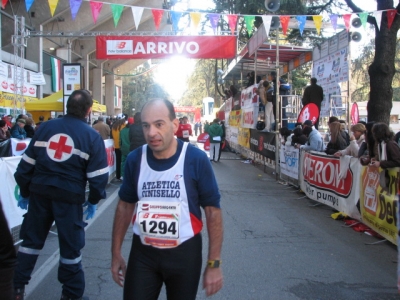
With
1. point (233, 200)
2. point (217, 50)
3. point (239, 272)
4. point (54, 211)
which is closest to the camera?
point (54, 211)

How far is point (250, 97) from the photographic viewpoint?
1684cm

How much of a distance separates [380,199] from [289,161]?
547cm

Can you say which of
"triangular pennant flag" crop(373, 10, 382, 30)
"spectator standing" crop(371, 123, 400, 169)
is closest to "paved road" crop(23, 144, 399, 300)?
"spectator standing" crop(371, 123, 400, 169)

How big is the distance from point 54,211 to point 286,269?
2.80m

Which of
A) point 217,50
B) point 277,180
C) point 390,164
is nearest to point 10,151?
point 390,164

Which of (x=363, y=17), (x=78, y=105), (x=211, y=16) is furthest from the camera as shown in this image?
(x=211, y=16)

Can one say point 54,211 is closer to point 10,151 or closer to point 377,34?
point 10,151

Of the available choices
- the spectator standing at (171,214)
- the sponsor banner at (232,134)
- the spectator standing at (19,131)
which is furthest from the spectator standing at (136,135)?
the sponsor banner at (232,134)

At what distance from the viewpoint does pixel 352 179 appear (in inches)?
317

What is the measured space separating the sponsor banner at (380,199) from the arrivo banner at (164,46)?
415 inches

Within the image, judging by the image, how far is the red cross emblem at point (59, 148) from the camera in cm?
401

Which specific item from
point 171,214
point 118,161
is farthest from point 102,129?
point 171,214

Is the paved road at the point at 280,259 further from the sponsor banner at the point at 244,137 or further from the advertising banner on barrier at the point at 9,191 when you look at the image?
the sponsor banner at the point at 244,137

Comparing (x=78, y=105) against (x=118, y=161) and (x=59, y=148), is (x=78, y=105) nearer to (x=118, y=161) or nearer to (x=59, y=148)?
(x=59, y=148)
